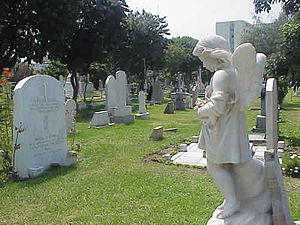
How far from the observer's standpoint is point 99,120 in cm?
1398

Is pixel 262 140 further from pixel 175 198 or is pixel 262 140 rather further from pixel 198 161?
pixel 175 198

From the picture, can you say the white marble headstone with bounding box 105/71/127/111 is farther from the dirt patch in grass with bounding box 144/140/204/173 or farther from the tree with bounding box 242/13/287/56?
the tree with bounding box 242/13/287/56

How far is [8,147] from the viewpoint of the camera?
7121 millimetres

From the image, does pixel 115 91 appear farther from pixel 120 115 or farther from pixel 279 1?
pixel 279 1

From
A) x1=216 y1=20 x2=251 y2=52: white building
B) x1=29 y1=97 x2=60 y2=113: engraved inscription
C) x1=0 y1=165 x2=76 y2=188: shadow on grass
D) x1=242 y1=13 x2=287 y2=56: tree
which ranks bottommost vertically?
x1=0 y1=165 x2=76 y2=188: shadow on grass

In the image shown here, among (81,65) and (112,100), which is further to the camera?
(81,65)

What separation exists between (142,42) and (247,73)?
29.1m

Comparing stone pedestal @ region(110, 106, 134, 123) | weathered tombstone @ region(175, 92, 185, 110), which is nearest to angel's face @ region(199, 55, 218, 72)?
stone pedestal @ region(110, 106, 134, 123)

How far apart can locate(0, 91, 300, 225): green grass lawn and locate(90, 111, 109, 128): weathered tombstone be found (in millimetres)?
5436

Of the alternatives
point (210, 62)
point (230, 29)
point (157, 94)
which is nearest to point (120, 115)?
point (210, 62)

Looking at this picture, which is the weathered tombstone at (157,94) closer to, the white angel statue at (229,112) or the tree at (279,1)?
the tree at (279,1)

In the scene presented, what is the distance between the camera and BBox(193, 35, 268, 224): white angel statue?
118 inches

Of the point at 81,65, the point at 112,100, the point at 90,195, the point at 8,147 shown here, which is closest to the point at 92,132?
the point at 112,100

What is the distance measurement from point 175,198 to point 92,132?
25.8ft
